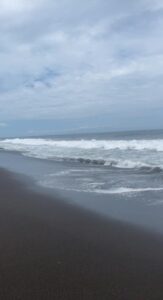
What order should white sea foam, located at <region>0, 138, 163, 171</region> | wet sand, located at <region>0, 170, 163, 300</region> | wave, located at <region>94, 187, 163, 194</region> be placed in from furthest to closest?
white sea foam, located at <region>0, 138, 163, 171</region>
wave, located at <region>94, 187, 163, 194</region>
wet sand, located at <region>0, 170, 163, 300</region>

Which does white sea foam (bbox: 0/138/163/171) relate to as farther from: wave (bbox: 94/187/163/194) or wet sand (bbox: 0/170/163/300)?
wet sand (bbox: 0/170/163/300)

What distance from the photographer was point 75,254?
5637 mm

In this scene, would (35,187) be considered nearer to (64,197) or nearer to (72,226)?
(64,197)

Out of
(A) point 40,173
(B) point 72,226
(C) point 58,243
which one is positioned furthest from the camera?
(A) point 40,173

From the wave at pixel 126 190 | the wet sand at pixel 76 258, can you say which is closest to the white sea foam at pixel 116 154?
the wave at pixel 126 190

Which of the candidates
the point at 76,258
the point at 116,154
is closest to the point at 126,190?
the point at 76,258

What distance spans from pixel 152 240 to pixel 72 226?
1.76 meters

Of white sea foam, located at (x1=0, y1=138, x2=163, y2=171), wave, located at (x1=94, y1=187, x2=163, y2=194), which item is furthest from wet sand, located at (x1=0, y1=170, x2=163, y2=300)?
white sea foam, located at (x1=0, y1=138, x2=163, y2=171)

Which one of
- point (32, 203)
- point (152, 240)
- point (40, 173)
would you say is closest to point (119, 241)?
point (152, 240)

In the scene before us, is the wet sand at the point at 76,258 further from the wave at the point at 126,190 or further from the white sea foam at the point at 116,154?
the white sea foam at the point at 116,154

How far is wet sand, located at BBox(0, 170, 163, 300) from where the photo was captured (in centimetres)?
443

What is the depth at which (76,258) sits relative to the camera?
546 centimetres

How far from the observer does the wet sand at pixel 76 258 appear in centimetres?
443

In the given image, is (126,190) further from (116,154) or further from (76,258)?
(116,154)
